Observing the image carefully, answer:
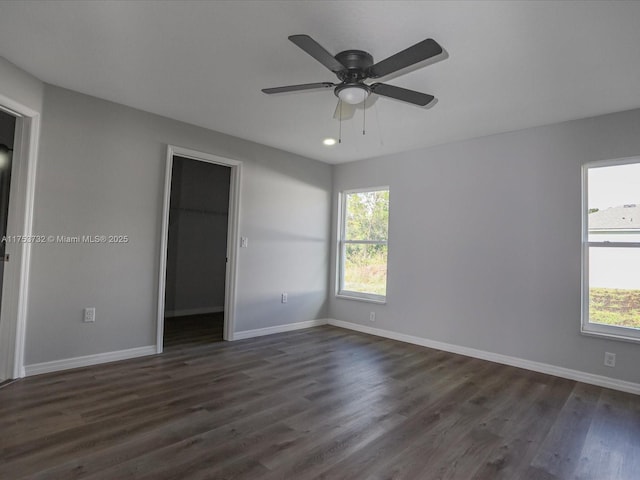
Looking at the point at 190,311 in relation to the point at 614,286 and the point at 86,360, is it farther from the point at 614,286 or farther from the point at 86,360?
the point at 614,286

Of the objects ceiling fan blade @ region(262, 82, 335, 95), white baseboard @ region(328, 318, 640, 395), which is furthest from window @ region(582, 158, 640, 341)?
ceiling fan blade @ region(262, 82, 335, 95)

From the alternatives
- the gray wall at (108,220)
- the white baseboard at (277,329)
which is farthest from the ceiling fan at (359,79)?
the white baseboard at (277,329)

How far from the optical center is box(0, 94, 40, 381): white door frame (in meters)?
2.86

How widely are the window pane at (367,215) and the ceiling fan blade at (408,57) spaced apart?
2930mm

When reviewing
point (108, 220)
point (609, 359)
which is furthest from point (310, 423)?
point (609, 359)

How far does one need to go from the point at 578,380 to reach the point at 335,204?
11.8ft

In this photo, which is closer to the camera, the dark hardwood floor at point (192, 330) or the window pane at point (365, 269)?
the dark hardwood floor at point (192, 330)

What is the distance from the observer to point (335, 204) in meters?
5.55

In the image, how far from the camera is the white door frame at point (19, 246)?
113 inches

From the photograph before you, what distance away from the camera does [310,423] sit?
233 centimetres

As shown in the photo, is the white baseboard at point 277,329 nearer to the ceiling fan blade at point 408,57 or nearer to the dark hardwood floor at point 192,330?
the dark hardwood floor at point 192,330

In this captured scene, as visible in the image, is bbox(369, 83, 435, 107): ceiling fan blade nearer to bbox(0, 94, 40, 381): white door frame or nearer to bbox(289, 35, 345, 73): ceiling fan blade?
bbox(289, 35, 345, 73): ceiling fan blade

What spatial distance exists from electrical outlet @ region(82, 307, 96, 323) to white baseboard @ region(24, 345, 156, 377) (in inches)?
12.8

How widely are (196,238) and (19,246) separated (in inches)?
133
